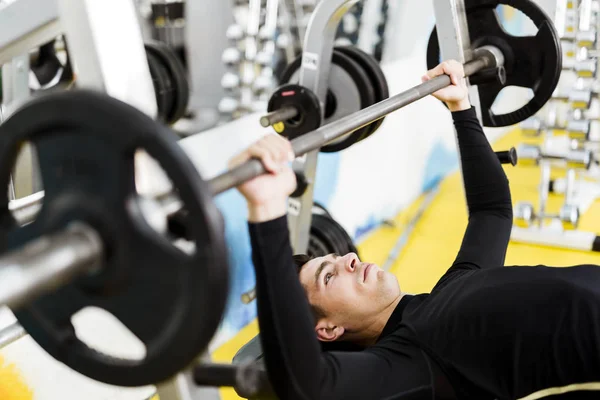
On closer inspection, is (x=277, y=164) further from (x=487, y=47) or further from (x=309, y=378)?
(x=487, y=47)

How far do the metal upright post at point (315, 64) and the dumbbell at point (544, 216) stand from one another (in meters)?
1.31

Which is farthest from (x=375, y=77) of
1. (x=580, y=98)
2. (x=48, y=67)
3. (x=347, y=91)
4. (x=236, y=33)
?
(x=236, y=33)

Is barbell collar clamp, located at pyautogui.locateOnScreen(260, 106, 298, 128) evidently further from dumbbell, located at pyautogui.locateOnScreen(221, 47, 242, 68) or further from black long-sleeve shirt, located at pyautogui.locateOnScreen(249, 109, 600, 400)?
dumbbell, located at pyautogui.locateOnScreen(221, 47, 242, 68)

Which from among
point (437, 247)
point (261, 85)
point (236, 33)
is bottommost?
point (437, 247)

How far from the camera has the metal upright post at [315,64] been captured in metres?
1.82

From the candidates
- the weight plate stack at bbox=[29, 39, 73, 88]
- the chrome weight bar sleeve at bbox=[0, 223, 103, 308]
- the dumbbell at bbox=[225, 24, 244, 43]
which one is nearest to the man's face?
the chrome weight bar sleeve at bbox=[0, 223, 103, 308]

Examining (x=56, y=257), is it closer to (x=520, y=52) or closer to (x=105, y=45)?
(x=105, y=45)

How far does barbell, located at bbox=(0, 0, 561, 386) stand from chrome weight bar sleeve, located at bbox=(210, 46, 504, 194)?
105 mm

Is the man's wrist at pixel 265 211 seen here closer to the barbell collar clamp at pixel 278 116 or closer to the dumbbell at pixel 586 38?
the barbell collar clamp at pixel 278 116

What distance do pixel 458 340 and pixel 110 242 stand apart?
691 millimetres

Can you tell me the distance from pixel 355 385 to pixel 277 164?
0.40m

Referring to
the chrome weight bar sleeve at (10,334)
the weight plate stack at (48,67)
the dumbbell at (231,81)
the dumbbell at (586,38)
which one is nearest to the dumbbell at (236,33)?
the dumbbell at (231,81)

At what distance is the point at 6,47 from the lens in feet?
3.41

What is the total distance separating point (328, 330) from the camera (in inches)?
53.5
